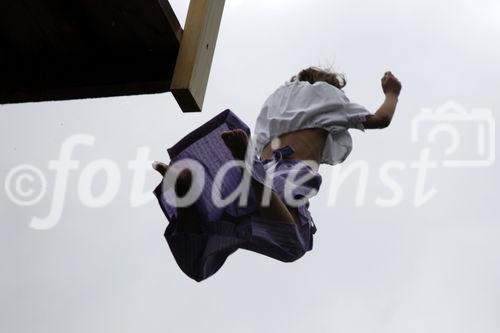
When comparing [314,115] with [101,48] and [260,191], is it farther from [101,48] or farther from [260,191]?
[101,48]

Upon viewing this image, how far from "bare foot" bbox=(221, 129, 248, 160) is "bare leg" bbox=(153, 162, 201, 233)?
0.20 meters

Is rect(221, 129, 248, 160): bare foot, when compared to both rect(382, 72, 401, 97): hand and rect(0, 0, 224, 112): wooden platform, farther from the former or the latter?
rect(382, 72, 401, 97): hand

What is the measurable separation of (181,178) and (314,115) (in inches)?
36.3

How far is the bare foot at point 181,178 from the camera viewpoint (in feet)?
8.98

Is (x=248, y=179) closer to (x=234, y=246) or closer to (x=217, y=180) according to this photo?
(x=217, y=180)

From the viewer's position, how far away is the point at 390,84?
142 inches

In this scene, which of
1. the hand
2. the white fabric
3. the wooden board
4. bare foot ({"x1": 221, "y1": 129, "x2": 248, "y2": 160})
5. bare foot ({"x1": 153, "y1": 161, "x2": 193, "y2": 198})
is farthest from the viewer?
the hand

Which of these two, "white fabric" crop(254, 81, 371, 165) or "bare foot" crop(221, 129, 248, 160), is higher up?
"bare foot" crop(221, 129, 248, 160)

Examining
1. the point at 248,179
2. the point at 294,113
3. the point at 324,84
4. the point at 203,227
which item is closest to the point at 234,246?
the point at 203,227

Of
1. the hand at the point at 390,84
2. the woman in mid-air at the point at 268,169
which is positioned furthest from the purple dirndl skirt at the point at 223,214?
the hand at the point at 390,84

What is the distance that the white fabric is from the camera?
11.3 ft

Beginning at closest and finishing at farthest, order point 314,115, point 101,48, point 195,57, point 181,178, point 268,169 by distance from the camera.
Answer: point 195,57, point 101,48, point 181,178, point 268,169, point 314,115

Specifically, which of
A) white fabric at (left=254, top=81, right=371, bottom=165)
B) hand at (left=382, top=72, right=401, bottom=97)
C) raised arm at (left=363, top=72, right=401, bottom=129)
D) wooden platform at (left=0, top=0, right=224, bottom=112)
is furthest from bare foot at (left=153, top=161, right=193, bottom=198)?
hand at (left=382, top=72, right=401, bottom=97)

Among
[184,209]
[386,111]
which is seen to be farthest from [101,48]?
[386,111]
